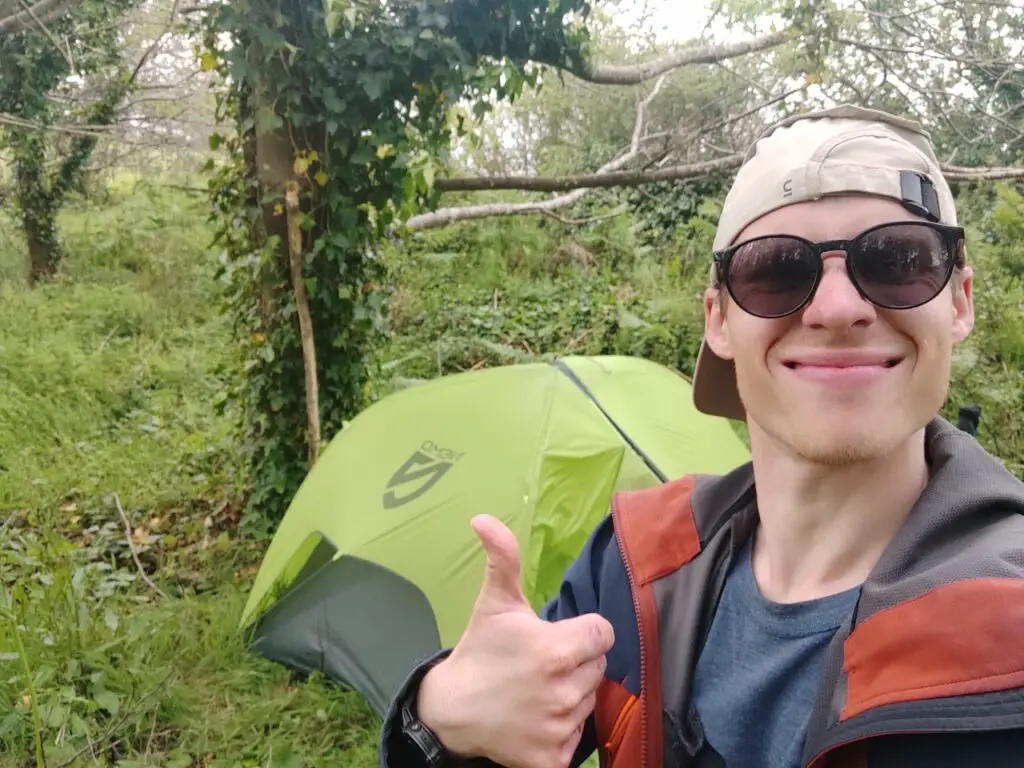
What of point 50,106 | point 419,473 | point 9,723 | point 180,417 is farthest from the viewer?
point 50,106

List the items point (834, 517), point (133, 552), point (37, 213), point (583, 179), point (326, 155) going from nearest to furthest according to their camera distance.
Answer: point (834, 517) → point (326, 155) → point (133, 552) → point (583, 179) → point (37, 213)

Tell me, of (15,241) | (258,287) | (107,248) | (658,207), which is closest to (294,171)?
(258,287)

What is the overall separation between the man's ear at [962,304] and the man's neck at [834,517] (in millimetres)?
156

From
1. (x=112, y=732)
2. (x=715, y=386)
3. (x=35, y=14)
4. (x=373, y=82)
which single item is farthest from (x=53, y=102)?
(x=715, y=386)

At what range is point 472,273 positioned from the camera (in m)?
8.09

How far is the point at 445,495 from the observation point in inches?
98.1

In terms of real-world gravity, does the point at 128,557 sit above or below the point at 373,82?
below

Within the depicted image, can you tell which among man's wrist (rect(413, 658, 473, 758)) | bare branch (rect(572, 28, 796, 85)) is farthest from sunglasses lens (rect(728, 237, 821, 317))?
bare branch (rect(572, 28, 796, 85))

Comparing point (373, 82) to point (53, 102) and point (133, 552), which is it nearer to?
point (133, 552)

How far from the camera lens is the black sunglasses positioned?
90 centimetres

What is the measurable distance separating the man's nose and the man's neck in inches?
6.7

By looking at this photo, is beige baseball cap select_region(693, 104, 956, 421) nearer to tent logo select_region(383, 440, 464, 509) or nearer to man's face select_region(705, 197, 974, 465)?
man's face select_region(705, 197, 974, 465)

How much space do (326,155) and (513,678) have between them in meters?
2.91

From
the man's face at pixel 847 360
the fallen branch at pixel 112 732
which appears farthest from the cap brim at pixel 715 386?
the fallen branch at pixel 112 732
